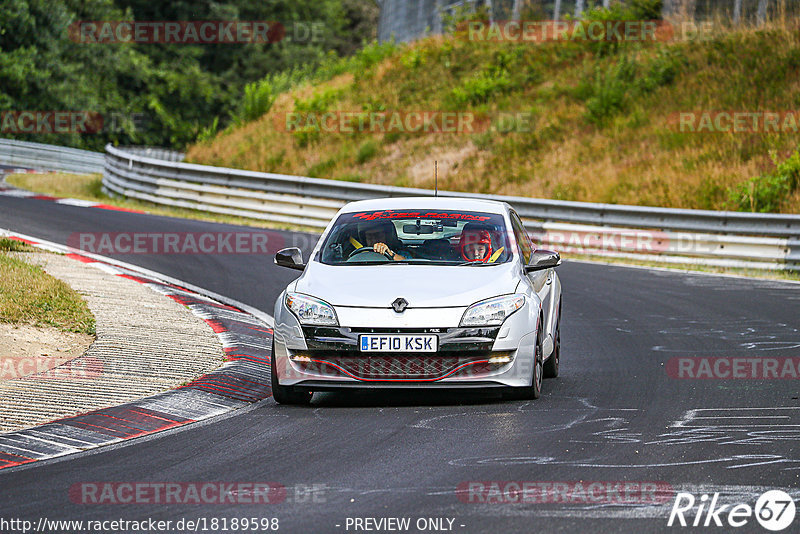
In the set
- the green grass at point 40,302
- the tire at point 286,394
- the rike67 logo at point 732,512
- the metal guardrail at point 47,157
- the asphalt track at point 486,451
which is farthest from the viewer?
the metal guardrail at point 47,157

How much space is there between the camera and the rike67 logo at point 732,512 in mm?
5383

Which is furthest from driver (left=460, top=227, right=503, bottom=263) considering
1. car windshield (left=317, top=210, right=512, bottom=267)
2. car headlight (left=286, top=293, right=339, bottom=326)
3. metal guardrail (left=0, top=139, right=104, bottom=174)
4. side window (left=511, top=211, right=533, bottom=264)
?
metal guardrail (left=0, top=139, right=104, bottom=174)

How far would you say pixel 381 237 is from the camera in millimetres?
9516

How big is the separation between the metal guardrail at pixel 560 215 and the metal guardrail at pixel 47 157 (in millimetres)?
13601

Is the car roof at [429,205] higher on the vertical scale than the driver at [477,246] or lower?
higher

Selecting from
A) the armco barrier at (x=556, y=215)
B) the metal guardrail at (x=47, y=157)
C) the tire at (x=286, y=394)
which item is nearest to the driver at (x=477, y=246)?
the tire at (x=286, y=394)

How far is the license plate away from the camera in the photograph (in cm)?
824

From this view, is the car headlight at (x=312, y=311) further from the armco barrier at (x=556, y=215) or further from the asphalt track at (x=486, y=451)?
the armco barrier at (x=556, y=215)

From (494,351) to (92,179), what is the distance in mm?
27984

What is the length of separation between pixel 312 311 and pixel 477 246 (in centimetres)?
164

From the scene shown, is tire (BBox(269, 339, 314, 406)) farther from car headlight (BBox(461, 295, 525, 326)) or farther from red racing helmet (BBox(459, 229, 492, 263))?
red racing helmet (BBox(459, 229, 492, 263))

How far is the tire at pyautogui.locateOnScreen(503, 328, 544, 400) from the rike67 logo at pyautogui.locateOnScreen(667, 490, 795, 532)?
2810mm

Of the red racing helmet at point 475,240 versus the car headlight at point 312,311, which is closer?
the car headlight at point 312,311

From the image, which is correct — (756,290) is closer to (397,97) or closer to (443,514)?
(443,514)
